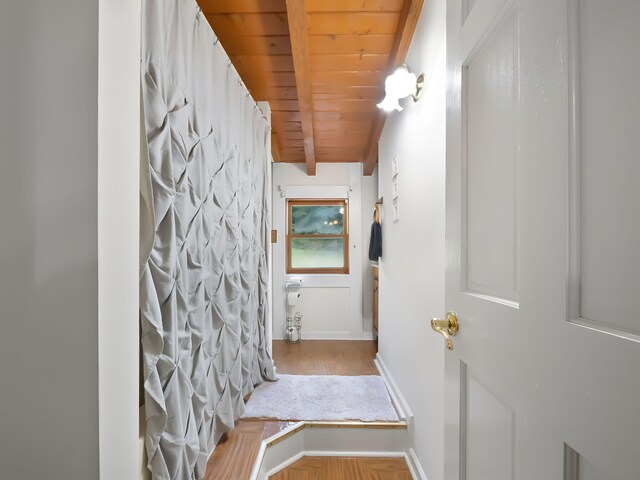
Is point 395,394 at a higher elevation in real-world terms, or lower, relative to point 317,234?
lower

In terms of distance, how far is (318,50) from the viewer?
1901 millimetres

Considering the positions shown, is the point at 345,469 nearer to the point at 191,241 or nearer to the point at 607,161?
the point at 191,241

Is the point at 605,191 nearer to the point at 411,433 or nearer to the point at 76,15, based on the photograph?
the point at 76,15

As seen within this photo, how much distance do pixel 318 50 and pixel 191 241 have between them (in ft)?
4.63

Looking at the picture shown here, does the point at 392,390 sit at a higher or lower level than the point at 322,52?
lower

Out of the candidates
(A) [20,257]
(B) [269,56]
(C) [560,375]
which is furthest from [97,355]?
(B) [269,56]

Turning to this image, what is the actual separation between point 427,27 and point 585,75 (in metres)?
1.33

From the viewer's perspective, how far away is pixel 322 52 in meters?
1.92

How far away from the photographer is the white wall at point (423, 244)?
1.33 metres

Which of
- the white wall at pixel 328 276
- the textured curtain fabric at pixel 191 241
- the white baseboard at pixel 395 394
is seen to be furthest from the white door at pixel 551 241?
the white wall at pixel 328 276

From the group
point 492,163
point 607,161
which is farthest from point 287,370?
point 607,161

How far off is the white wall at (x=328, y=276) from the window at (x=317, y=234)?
11 centimetres

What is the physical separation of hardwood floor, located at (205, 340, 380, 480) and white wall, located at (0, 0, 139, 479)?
1.03 meters

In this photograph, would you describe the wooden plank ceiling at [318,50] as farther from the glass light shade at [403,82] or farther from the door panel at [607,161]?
the door panel at [607,161]
